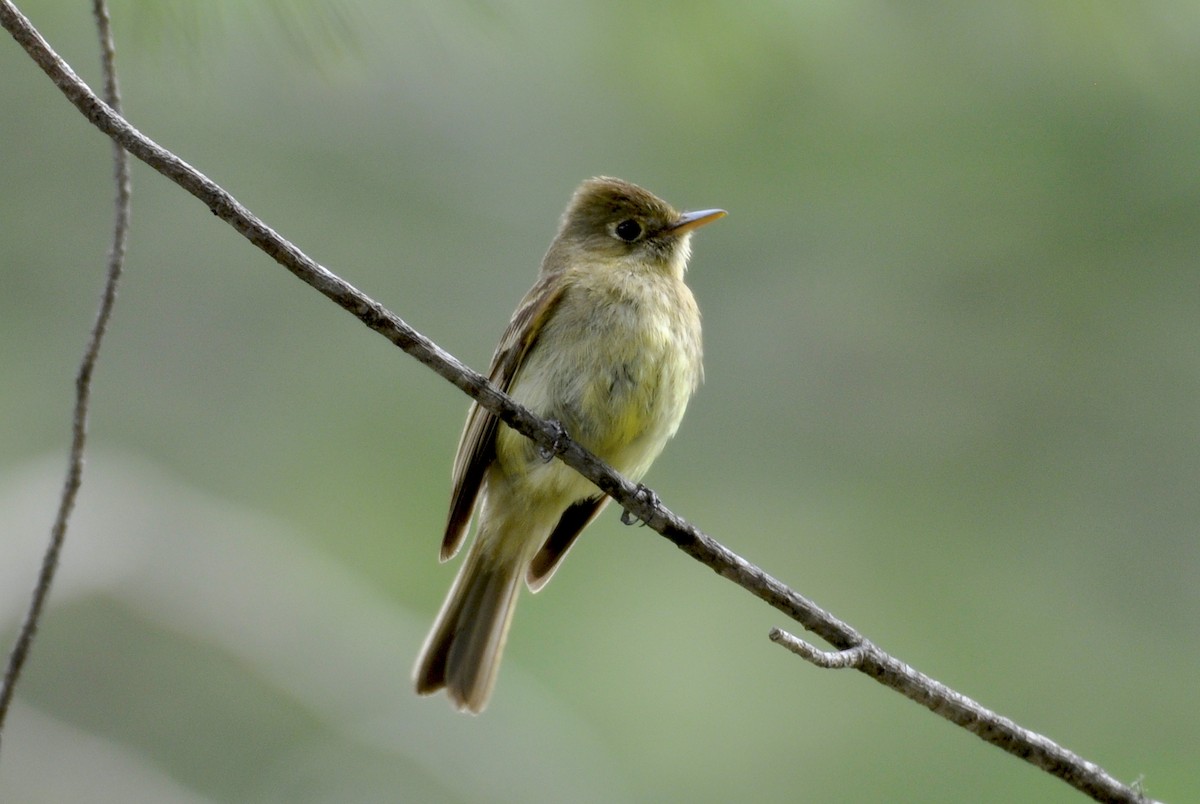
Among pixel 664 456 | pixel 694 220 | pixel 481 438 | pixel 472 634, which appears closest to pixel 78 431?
pixel 481 438

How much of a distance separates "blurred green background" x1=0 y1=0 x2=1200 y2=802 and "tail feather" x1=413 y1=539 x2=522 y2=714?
1017mm

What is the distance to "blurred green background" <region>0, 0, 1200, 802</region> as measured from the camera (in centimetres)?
520

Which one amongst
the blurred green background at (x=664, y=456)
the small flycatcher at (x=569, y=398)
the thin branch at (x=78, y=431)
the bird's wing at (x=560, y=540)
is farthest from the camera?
the blurred green background at (x=664, y=456)

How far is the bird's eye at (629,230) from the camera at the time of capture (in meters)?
4.53

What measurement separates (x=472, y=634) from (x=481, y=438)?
707mm

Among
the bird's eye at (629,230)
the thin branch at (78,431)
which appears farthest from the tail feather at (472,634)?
the thin branch at (78,431)

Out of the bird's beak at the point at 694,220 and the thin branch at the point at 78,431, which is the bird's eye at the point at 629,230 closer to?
the bird's beak at the point at 694,220

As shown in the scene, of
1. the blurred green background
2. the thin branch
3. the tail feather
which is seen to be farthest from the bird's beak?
the thin branch

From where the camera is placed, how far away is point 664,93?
11.8 ft

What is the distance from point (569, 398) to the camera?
3.85 m

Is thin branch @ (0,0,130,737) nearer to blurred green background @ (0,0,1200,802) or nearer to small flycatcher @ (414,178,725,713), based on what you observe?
small flycatcher @ (414,178,725,713)

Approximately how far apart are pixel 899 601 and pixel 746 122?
2.50 metres

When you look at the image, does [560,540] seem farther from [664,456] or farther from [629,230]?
[664,456]

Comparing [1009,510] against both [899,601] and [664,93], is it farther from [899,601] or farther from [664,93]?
[664,93]
